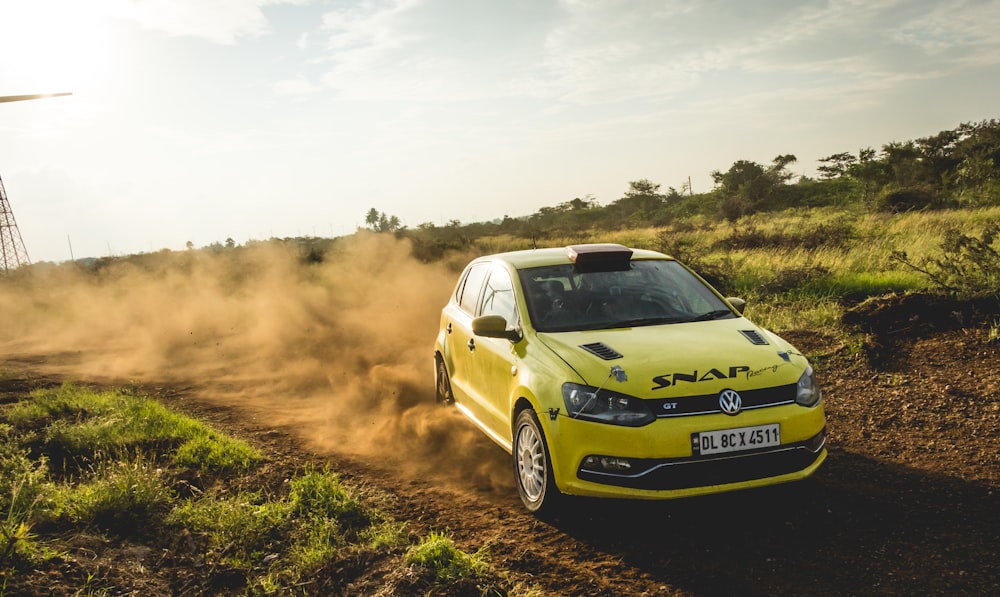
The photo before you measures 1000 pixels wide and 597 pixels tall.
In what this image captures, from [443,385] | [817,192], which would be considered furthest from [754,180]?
[443,385]

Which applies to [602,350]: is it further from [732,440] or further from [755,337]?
[755,337]

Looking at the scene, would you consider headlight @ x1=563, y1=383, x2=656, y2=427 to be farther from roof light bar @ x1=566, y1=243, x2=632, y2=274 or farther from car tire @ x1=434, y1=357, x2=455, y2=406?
car tire @ x1=434, y1=357, x2=455, y2=406

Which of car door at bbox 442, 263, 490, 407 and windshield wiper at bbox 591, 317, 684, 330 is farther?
car door at bbox 442, 263, 490, 407

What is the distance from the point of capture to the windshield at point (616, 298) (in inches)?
208

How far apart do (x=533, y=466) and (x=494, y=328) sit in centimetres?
100

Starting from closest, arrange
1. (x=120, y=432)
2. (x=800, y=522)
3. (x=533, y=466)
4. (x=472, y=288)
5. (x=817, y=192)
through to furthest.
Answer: (x=800, y=522)
(x=533, y=466)
(x=472, y=288)
(x=120, y=432)
(x=817, y=192)

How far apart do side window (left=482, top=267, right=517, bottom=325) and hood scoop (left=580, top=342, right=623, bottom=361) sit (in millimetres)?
862

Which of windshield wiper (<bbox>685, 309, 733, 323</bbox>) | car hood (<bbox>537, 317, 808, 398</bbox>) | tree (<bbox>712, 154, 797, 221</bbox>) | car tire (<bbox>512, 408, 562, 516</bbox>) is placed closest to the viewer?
car hood (<bbox>537, 317, 808, 398</bbox>)

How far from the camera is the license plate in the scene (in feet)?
13.4

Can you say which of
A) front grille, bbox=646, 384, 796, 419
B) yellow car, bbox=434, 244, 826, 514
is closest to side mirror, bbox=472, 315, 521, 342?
yellow car, bbox=434, 244, 826, 514

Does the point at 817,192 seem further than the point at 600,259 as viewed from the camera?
Yes

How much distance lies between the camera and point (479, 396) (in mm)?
5883

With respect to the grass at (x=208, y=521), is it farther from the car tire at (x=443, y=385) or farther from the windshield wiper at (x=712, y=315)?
the windshield wiper at (x=712, y=315)

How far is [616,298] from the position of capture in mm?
5555
